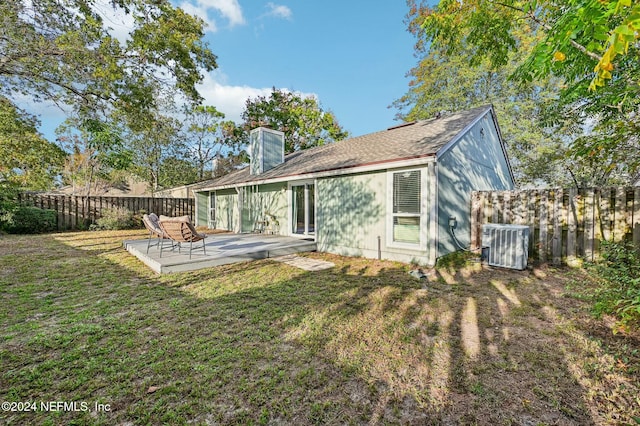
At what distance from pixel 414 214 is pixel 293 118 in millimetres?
21451

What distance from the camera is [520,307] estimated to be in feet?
13.0

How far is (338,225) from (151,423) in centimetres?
667

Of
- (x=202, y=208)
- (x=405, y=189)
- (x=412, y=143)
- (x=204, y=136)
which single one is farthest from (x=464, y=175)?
(x=204, y=136)

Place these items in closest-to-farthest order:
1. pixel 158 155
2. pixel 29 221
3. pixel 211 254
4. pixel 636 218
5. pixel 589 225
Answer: pixel 636 218 < pixel 589 225 < pixel 211 254 < pixel 29 221 < pixel 158 155

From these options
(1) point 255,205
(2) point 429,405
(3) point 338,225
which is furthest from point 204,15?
(2) point 429,405

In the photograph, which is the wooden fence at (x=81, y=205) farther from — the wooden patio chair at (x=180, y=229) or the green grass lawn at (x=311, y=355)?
the wooden patio chair at (x=180, y=229)

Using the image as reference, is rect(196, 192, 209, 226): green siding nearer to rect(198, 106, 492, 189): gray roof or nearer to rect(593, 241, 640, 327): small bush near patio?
rect(198, 106, 492, 189): gray roof

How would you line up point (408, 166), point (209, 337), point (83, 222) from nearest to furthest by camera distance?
point (209, 337) < point (408, 166) < point (83, 222)

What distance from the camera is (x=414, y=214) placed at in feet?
21.6

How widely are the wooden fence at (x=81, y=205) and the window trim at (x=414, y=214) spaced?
1485 centimetres

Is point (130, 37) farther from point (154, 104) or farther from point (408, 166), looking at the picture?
point (408, 166)

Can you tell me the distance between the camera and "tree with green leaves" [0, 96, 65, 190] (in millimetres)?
8648

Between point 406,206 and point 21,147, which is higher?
point 21,147

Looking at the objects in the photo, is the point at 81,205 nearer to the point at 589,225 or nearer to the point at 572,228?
the point at 572,228
